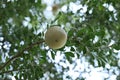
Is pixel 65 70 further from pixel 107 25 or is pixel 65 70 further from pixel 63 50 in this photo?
pixel 63 50

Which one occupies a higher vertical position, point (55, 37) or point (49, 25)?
point (49, 25)

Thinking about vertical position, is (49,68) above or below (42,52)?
above

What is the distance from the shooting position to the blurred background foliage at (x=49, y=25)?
280 cm

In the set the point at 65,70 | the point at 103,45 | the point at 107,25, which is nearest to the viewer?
the point at 103,45

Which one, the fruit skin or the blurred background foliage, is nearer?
the fruit skin

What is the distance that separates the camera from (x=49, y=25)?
2828 millimetres

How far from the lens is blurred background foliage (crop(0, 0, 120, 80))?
2799 mm

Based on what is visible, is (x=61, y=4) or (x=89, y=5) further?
(x=61, y=4)

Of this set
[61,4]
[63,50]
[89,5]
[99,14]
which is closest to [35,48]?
[63,50]

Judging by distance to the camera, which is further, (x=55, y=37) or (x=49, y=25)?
(x=49, y=25)

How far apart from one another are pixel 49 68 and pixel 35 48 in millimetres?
1734

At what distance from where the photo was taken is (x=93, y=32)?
8.96ft

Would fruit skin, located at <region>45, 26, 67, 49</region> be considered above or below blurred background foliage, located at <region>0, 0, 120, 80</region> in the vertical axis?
below

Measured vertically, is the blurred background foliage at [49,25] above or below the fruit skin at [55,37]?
above
